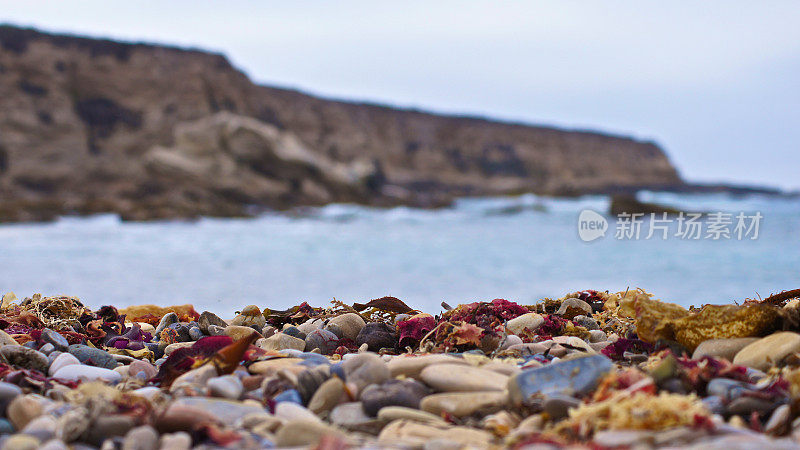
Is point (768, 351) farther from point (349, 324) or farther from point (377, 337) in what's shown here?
point (349, 324)

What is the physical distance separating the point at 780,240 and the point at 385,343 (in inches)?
520

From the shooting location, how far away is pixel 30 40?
3791 centimetres

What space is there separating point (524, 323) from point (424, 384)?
46.9 inches

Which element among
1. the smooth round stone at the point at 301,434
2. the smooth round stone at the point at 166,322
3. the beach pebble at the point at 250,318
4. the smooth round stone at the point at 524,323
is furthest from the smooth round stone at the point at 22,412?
the smooth round stone at the point at 524,323

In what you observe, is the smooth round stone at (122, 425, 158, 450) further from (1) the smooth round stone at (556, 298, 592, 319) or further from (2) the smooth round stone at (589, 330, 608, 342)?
(1) the smooth round stone at (556, 298, 592, 319)

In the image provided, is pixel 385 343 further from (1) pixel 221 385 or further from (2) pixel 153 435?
(2) pixel 153 435

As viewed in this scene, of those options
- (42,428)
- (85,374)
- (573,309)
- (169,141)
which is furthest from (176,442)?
(169,141)

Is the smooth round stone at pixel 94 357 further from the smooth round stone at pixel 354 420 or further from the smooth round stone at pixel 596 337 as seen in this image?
the smooth round stone at pixel 596 337

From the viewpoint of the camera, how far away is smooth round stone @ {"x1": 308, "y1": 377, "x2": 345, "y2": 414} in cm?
216

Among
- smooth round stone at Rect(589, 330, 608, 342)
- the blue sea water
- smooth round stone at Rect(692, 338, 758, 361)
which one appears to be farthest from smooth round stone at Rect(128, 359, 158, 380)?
the blue sea water

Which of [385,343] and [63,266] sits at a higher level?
[385,343]

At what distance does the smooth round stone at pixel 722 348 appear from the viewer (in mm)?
2572

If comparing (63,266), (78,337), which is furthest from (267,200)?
(78,337)

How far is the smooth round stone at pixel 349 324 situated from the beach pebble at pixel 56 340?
1.30 m
